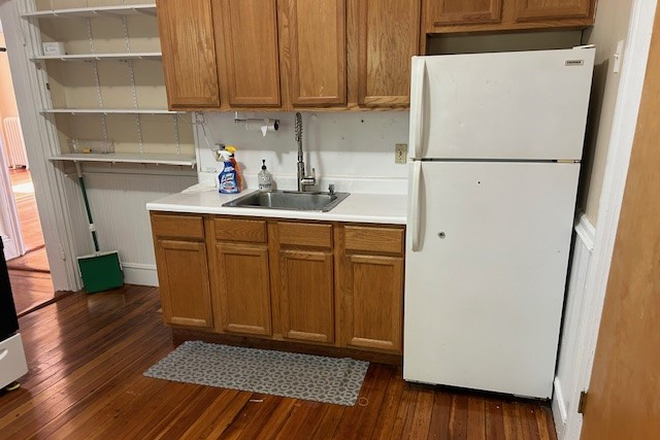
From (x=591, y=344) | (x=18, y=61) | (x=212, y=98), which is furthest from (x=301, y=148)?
(x=18, y=61)

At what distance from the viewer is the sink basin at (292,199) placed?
284 cm

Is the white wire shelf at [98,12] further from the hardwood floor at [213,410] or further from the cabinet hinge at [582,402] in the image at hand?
the cabinet hinge at [582,402]

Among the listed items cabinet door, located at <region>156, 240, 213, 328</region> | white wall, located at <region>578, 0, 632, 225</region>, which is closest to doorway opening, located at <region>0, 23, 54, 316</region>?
cabinet door, located at <region>156, 240, 213, 328</region>

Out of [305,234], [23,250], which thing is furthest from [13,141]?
[305,234]

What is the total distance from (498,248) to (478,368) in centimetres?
62

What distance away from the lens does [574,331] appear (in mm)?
1916

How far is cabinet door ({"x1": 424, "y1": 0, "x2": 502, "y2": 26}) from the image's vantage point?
2.15 meters

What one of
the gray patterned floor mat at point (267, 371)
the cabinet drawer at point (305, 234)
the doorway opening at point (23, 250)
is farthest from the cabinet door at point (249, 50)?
the doorway opening at point (23, 250)

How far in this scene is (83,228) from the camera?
12.1ft

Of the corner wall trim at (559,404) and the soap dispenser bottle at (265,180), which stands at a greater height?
the soap dispenser bottle at (265,180)

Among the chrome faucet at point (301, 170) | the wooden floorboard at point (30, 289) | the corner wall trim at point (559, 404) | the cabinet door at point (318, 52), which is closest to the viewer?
the corner wall trim at point (559, 404)

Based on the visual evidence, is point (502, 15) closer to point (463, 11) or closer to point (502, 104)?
point (463, 11)

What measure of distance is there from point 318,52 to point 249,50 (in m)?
0.40

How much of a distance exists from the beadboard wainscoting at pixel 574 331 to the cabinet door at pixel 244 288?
1510 mm
